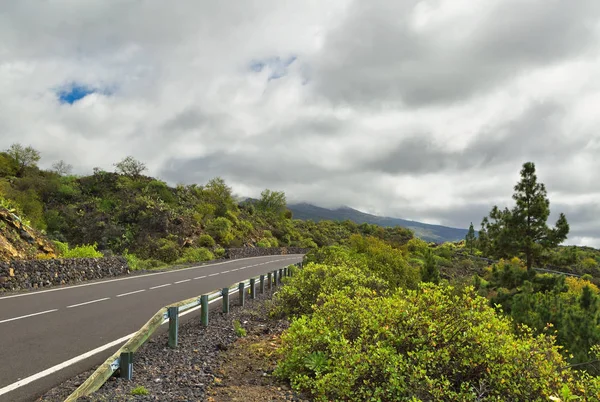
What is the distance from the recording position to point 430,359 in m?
4.43

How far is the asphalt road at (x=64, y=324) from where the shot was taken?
560 cm

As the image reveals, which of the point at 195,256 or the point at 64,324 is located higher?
the point at 195,256

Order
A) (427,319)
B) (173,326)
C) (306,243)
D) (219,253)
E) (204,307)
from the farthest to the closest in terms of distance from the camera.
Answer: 1. (306,243)
2. (219,253)
3. (204,307)
4. (173,326)
5. (427,319)

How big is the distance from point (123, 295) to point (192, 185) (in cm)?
4639

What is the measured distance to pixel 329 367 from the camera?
15.7 feet

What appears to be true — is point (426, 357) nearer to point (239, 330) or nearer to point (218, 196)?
point (239, 330)

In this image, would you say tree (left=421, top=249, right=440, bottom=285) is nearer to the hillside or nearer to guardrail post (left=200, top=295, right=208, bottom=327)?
guardrail post (left=200, top=295, right=208, bottom=327)

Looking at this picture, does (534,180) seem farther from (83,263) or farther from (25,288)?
(25,288)

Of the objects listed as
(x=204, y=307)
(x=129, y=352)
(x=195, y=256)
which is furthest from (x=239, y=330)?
(x=195, y=256)

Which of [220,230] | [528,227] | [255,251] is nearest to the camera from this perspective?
[528,227]

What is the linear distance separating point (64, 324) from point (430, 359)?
751cm

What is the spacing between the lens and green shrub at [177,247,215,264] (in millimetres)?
30086

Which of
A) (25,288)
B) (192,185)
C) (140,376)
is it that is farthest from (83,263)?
(192,185)

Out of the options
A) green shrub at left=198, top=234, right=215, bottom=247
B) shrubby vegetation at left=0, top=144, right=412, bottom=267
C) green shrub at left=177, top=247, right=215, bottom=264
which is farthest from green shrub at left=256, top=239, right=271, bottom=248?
green shrub at left=177, top=247, right=215, bottom=264
